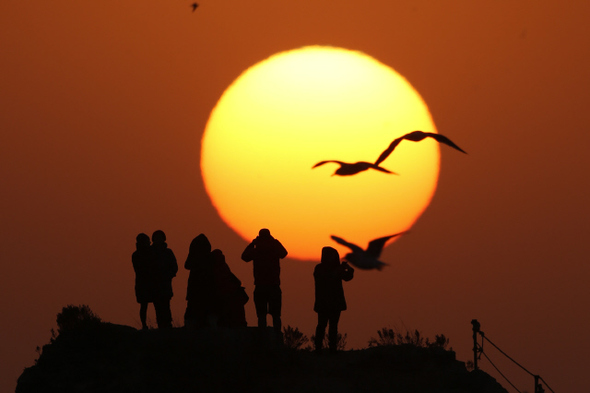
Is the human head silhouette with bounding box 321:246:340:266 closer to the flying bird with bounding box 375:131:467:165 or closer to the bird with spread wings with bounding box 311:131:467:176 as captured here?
the bird with spread wings with bounding box 311:131:467:176

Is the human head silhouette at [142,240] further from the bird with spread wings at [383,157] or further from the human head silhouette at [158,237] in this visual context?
the bird with spread wings at [383,157]

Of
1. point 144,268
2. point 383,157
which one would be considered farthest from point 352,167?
point 144,268

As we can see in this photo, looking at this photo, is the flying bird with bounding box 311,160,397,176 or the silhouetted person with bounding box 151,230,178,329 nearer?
the flying bird with bounding box 311,160,397,176

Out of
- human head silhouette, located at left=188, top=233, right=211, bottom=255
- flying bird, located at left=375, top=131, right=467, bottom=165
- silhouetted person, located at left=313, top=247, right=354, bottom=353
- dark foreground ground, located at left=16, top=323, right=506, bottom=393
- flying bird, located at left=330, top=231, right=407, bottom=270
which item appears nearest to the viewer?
flying bird, located at left=375, top=131, right=467, bottom=165

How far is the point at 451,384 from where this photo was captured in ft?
65.7

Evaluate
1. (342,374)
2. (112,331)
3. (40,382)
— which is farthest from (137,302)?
(342,374)

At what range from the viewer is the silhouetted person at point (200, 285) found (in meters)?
20.8

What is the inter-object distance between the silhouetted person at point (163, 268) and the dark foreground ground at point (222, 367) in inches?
20.7

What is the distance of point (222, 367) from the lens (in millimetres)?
20422

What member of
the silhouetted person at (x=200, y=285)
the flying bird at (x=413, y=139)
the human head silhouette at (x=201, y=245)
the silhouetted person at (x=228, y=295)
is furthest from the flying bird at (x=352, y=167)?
the silhouetted person at (x=228, y=295)

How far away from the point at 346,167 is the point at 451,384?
151 inches

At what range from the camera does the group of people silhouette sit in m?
20.3

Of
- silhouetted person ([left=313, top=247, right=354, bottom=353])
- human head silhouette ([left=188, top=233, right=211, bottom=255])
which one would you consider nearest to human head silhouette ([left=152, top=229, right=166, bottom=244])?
human head silhouette ([left=188, top=233, right=211, bottom=255])

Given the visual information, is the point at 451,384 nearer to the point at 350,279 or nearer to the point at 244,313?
the point at 350,279
